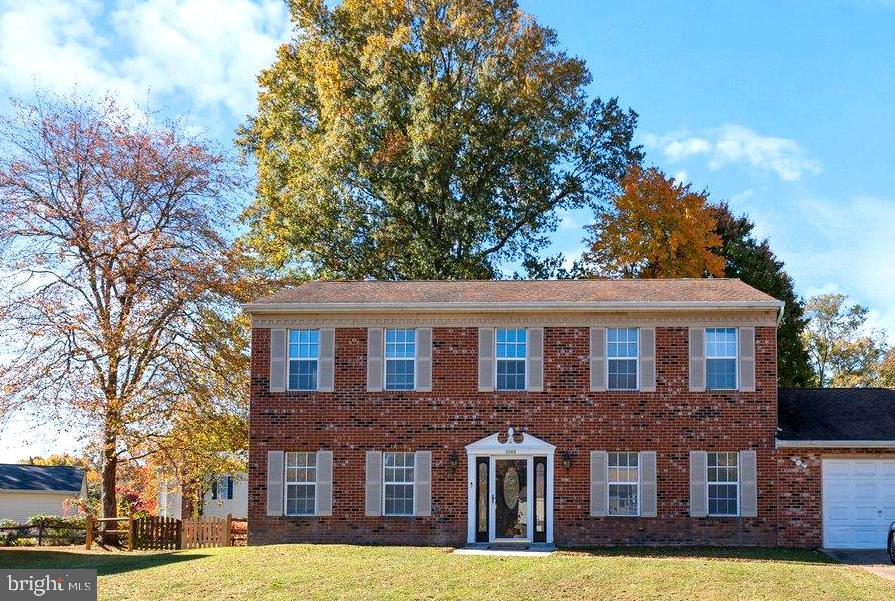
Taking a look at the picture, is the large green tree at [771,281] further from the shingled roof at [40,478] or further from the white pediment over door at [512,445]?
the shingled roof at [40,478]

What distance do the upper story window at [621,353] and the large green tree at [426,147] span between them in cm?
1392

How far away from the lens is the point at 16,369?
31.5 meters

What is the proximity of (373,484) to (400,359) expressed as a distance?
294 cm

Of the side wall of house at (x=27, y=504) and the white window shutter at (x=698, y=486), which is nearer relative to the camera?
the white window shutter at (x=698, y=486)

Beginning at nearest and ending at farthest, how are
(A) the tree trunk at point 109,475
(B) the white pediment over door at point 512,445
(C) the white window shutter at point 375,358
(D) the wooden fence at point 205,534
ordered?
1. (B) the white pediment over door at point 512,445
2. (C) the white window shutter at point 375,358
3. (D) the wooden fence at point 205,534
4. (A) the tree trunk at point 109,475

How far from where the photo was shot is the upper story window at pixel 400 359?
26.3m

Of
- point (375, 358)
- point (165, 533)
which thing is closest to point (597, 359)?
point (375, 358)

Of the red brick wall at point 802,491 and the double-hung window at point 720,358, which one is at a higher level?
the double-hung window at point 720,358

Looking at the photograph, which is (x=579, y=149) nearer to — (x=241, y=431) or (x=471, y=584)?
(x=241, y=431)

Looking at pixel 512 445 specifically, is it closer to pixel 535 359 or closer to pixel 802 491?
pixel 535 359

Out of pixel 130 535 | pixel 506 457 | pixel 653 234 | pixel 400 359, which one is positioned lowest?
pixel 130 535

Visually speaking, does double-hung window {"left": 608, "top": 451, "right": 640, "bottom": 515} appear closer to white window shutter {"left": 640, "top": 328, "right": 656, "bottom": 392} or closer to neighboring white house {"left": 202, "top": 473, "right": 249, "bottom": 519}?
white window shutter {"left": 640, "top": 328, "right": 656, "bottom": 392}

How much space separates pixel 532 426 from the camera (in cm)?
2586

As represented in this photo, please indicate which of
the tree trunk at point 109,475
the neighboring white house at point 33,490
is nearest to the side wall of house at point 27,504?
the neighboring white house at point 33,490
